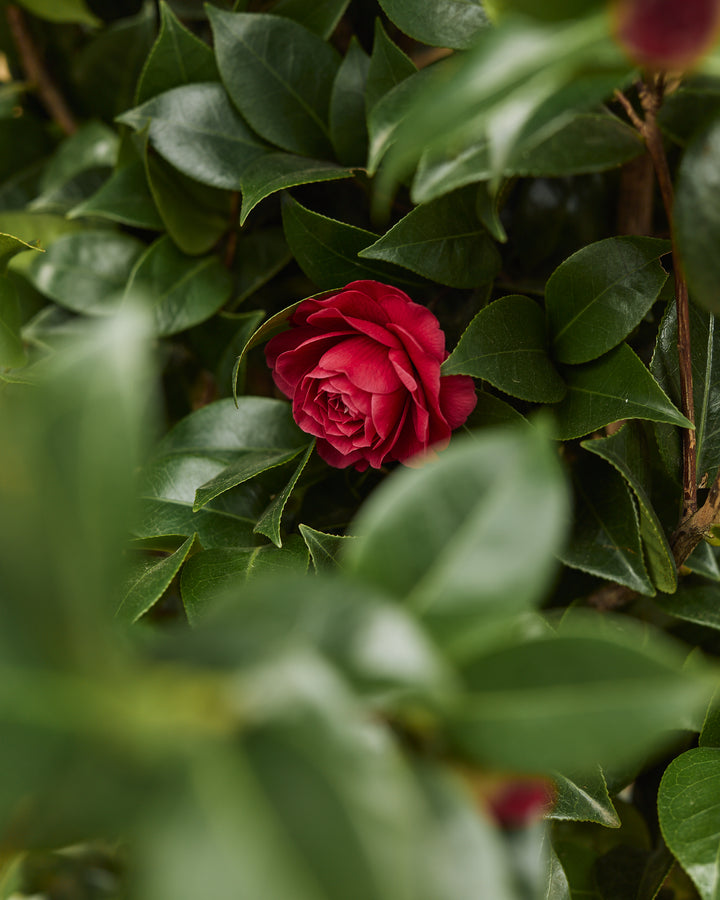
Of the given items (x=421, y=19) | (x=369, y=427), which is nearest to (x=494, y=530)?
(x=369, y=427)

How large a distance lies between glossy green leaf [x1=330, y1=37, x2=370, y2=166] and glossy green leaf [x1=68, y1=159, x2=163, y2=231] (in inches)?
5.5

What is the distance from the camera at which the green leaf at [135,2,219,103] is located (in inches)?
18.6

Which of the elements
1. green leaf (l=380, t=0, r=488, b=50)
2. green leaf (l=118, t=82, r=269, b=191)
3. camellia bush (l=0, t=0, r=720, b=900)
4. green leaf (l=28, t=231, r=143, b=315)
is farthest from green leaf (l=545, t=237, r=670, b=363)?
green leaf (l=28, t=231, r=143, b=315)

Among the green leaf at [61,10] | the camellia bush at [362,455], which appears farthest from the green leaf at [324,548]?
the green leaf at [61,10]

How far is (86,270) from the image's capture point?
0.55 meters

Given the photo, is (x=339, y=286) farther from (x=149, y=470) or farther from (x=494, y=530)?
(x=494, y=530)

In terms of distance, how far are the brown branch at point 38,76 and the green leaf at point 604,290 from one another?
0.48 meters

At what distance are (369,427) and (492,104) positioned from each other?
183 millimetres

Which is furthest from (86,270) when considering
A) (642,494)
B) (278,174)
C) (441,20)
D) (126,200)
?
(642,494)

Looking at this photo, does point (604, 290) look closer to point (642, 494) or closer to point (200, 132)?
point (642, 494)

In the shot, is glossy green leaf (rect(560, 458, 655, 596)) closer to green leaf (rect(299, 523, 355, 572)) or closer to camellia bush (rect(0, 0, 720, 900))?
camellia bush (rect(0, 0, 720, 900))

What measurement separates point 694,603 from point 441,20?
13.6 inches

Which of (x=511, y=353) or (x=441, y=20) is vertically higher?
(x=441, y=20)

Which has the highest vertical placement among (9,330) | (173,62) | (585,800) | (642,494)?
(173,62)
